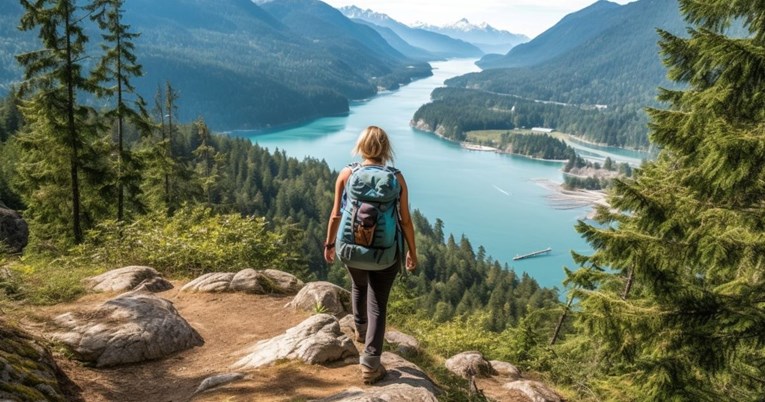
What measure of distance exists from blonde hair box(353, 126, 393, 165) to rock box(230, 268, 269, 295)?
17.0 feet

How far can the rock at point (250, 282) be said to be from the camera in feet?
30.0

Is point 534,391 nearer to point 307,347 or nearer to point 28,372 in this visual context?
point 307,347

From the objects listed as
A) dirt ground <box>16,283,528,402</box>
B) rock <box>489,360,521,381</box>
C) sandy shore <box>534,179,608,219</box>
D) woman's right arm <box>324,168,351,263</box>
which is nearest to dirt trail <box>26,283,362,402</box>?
dirt ground <box>16,283,528,402</box>

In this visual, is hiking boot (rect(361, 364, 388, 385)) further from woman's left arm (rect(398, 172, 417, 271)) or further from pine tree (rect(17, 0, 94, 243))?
pine tree (rect(17, 0, 94, 243))

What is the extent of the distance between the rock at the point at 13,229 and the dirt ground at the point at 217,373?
462 inches

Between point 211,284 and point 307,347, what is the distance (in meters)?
4.23

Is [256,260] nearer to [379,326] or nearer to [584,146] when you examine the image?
[379,326]

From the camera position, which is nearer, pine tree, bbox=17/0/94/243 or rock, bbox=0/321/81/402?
rock, bbox=0/321/81/402

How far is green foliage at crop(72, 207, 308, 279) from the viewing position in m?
10.9

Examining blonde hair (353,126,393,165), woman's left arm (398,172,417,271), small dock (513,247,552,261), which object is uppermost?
blonde hair (353,126,393,165)

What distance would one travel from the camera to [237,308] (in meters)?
8.37

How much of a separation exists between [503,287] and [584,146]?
5676 inches

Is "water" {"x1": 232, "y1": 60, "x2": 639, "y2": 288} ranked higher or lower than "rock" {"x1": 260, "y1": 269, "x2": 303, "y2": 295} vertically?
lower

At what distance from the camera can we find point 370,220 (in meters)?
4.52
